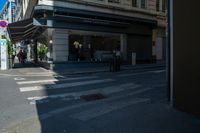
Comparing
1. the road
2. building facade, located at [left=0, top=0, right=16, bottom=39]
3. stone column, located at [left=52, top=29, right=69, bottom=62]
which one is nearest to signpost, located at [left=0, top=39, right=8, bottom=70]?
building facade, located at [left=0, top=0, right=16, bottom=39]

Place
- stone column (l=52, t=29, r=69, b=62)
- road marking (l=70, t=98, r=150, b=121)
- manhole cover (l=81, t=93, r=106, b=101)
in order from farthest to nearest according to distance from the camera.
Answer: stone column (l=52, t=29, r=69, b=62) → manhole cover (l=81, t=93, r=106, b=101) → road marking (l=70, t=98, r=150, b=121)

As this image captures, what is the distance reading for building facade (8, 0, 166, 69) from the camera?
1875 cm

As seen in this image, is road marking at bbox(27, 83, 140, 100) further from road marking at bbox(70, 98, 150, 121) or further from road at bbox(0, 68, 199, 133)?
road marking at bbox(70, 98, 150, 121)

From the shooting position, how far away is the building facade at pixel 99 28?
1875 centimetres

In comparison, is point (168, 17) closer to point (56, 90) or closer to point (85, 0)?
point (56, 90)

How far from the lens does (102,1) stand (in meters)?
21.4

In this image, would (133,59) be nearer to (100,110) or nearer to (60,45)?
(60,45)

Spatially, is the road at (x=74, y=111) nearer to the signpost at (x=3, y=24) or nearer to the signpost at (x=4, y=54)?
the signpost at (x=4, y=54)

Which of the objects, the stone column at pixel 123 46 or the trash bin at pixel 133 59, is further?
the stone column at pixel 123 46

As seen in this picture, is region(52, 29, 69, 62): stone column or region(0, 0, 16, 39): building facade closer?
region(52, 29, 69, 62): stone column

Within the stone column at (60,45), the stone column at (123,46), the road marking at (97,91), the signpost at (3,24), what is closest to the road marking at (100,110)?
the road marking at (97,91)

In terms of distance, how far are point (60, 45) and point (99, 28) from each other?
150 inches

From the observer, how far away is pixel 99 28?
68.9 ft

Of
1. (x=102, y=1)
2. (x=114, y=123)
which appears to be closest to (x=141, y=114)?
(x=114, y=123)
